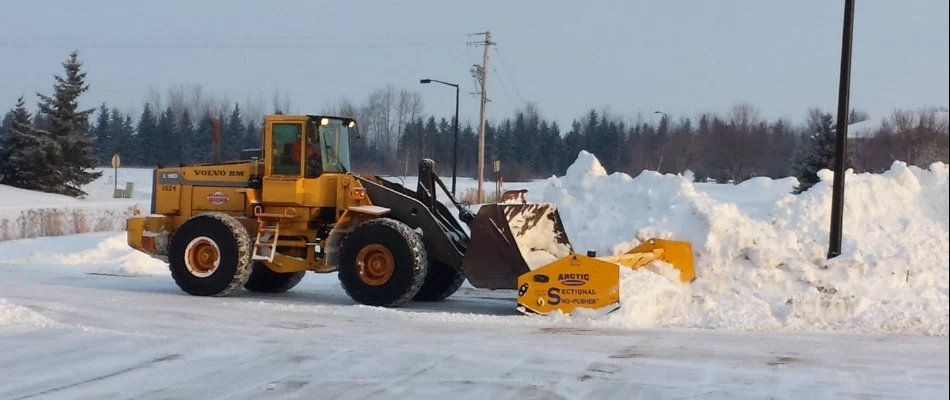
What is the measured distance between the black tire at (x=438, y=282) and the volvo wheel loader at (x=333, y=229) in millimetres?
17

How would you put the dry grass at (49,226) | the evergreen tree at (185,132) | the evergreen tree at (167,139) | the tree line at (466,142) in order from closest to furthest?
the tree line at (466,142), the dry grass at (49,226), the evergreen tree at (185,132), the evergreen tree at (167,139)

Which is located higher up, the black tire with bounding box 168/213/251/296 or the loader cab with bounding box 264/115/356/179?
the loader cab with bounding box 264/115/356/179

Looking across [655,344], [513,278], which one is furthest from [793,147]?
[513,278]

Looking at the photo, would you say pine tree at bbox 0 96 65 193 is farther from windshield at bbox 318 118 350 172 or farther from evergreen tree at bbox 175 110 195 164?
windshield at bbox 318 118 350 172

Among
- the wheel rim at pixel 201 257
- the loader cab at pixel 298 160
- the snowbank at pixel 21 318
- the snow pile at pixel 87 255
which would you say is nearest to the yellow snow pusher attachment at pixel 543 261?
the loader cab at pixel 298 160

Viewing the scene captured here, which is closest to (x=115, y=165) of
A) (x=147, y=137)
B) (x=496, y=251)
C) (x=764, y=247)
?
(x=147, y=137)

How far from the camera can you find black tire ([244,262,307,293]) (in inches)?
618

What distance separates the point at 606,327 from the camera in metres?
11.2

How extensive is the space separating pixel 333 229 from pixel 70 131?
44.5 m

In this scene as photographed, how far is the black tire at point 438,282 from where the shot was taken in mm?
14383

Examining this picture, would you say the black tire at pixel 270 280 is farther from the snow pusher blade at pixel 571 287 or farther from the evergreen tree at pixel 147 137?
the evergreen tree at pixel 147 137

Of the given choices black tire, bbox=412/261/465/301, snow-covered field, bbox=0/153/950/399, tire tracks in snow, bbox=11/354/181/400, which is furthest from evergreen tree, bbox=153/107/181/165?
tire tracks in snow, bbox=11/354/181/400

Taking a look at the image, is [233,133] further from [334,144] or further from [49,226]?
[334,144]

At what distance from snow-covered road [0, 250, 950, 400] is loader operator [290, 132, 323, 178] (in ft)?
7.38
